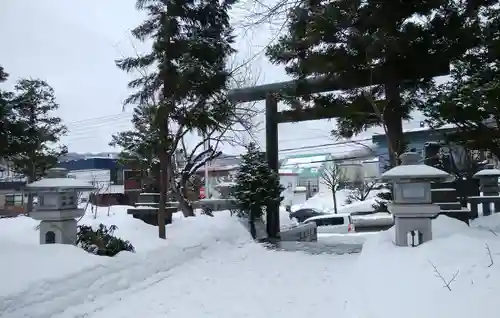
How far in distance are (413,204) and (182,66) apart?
6.43 meters

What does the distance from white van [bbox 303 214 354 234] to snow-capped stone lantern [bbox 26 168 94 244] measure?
502 inches

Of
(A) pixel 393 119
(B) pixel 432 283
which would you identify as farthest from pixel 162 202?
(B) pixel 432 283

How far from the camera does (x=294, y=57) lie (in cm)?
1066

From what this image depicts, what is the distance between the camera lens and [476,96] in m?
7.82

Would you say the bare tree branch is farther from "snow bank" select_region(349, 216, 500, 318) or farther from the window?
the window

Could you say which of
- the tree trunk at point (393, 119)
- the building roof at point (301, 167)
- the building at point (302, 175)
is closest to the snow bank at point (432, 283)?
the tree trunk at point (393, 119)

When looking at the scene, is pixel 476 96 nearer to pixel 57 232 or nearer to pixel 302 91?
pixel 302 91

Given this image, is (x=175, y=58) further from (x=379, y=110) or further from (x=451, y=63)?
(x=451, y=63)

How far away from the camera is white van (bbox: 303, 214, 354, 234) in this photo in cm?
1917

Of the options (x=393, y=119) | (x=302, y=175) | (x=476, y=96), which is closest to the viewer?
(x=476, y=96)

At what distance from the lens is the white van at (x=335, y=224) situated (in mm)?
19172

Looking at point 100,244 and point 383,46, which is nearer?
point 100,244

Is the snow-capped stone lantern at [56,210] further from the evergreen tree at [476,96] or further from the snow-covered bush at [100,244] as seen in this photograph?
the evergreen tree at [476,96]

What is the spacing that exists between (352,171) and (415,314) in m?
38.0
